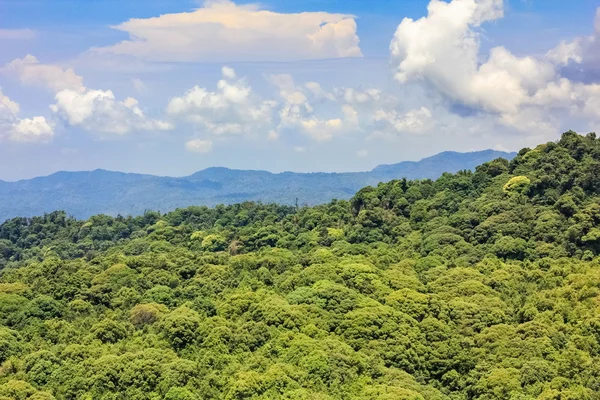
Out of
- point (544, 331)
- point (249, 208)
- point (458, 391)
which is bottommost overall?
point (458, 391)

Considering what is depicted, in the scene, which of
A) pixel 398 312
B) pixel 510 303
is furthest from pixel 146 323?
pixel 510 303

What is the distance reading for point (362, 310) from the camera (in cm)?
3466

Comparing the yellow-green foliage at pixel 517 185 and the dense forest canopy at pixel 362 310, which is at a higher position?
the yellow-green foliage at pixel 517 185

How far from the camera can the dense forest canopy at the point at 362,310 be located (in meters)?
28.5

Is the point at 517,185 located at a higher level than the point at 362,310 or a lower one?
higher

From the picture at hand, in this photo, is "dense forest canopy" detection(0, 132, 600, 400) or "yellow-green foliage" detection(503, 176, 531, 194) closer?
"dense forest canopy" detection(0, 132, 600, 400)

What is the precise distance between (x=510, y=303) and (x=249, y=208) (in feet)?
155

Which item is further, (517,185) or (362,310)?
(517,185)

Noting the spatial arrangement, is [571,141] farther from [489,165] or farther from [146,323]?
[146,323]

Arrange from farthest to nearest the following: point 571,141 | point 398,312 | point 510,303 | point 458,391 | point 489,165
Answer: point 489,165 → point 571,141 → point 510,303 → point 398,312 → point 458,391

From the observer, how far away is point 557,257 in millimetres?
44250

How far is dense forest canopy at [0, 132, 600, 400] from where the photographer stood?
28.5 m

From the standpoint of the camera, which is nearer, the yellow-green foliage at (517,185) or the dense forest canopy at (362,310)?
the dense forest canopy at (362,310)

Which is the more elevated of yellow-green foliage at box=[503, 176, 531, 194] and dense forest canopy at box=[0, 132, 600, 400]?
yellow-green foliage at box=[503, 176, 531, 194]
